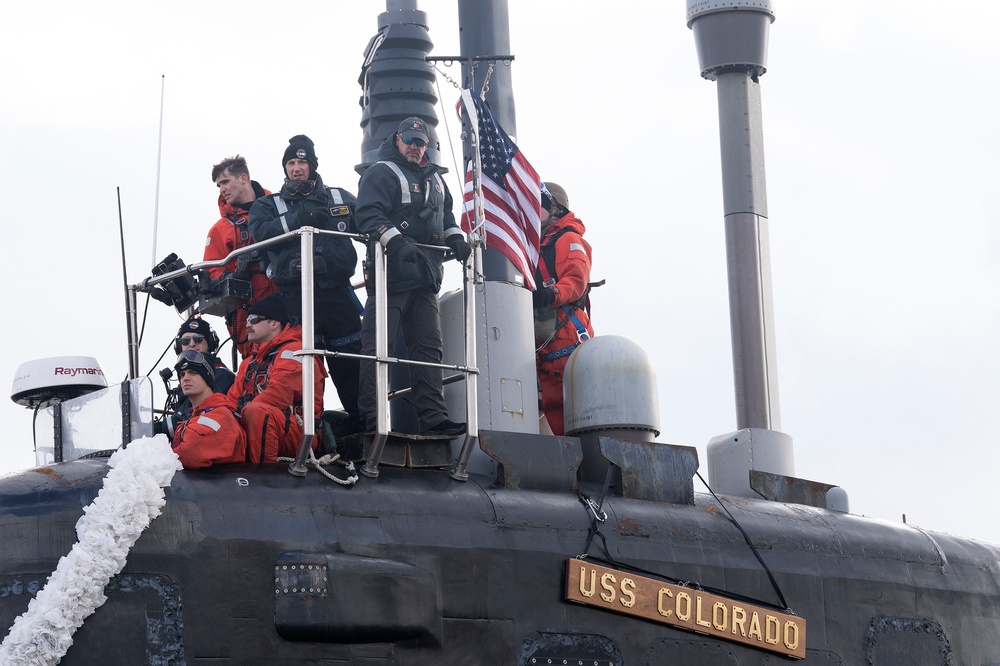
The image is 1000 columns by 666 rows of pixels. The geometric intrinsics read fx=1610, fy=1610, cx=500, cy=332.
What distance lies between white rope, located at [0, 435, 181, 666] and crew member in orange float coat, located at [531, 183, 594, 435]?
451 cm

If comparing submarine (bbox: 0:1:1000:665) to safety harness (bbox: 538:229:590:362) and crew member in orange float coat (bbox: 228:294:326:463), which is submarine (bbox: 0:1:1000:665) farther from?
safety harness (bbox: 538:229:590:362)

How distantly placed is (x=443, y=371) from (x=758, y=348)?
5461mm

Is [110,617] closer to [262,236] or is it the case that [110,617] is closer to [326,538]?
[326,538]

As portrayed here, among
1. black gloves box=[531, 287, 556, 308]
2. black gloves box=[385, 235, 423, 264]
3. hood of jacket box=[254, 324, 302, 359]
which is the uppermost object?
black gloves box=[385, 235, 423, 264]

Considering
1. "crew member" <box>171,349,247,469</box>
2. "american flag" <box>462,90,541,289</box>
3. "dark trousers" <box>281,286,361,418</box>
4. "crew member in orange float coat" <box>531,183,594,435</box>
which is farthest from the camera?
"crew member in orange float coat" <box>531,183,594,435</box>

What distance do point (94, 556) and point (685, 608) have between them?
3954 mm

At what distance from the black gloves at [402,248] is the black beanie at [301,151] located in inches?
64.5

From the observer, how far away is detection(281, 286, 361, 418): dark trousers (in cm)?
1135

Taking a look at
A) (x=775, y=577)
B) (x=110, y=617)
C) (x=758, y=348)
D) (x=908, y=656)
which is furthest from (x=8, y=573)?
(x=758, y=348)

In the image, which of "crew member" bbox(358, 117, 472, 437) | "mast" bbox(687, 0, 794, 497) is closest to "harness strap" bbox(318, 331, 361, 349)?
"crew member" bbox(358, 117, 472, 437)

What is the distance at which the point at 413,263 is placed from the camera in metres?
10.8

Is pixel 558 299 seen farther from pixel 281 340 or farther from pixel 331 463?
pixel 331 463

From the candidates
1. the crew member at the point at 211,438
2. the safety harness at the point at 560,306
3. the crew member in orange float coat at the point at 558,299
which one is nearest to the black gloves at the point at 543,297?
the crew member in orange float coat at the point at 558,299

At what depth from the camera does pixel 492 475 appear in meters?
10.6
